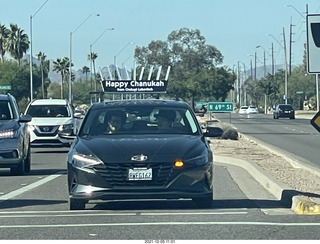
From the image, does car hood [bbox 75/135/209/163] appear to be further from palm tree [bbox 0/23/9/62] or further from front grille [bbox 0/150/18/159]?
palm tree [bbox 0/23/9/62]

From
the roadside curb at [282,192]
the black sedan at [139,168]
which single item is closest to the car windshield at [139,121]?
the black sedan at [139,168]

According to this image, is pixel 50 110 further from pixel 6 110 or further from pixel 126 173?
pixel 126 173

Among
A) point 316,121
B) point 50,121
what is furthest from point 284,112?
point 316,121

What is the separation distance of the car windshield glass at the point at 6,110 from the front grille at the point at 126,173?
9322mm

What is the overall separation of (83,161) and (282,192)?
3.97 metres

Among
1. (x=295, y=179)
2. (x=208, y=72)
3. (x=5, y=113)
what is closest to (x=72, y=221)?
(x=295, y=179)

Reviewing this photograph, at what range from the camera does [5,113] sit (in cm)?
2156

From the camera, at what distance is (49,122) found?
3089 cm

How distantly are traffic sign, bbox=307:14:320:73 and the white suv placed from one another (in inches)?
684

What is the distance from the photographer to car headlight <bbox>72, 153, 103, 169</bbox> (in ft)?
41.6

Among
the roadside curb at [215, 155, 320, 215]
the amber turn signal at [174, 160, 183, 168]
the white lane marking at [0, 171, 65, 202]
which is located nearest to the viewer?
the roadside curb at [215, 155, 320, 215]

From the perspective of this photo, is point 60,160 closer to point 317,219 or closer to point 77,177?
point 77,177

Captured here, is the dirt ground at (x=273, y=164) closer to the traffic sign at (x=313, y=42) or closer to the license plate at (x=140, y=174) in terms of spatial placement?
the traffic sign at (x=313, y=42)

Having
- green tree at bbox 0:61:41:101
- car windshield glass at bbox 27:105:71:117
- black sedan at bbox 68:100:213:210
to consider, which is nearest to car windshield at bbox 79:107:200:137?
black sedan at bbox 68:100:213:210
